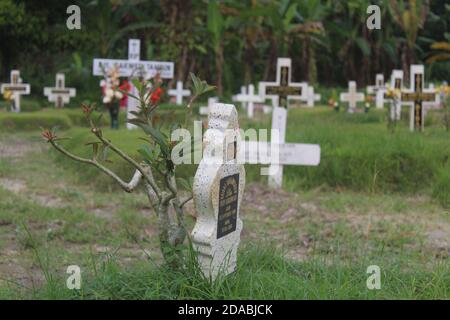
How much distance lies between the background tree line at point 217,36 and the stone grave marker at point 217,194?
42.5 feet

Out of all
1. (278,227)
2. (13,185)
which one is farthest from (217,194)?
(13,185)

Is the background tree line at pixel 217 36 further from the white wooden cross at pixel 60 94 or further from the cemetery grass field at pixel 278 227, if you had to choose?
the cemetery grass field at pixel 278 227

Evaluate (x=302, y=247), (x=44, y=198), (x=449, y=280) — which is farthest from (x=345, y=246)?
(x=44, y=198)

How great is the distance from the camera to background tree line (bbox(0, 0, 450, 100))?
695 inches

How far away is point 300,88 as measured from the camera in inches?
386

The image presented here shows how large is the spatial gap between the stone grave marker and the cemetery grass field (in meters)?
0.14

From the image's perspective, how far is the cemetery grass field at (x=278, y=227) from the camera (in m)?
3.84

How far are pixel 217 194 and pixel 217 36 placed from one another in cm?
1356

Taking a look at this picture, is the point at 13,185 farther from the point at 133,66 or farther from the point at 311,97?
the point at 311,97

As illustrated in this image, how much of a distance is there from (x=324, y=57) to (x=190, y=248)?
793 inches

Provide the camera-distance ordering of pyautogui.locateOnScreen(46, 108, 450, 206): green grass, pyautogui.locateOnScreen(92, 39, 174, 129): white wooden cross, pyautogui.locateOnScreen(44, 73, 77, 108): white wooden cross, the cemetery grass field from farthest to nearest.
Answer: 1. pyautogui.locateOnScreen(44, 73, 77, 108): white wooden cross
2. pyautogui.locateOnScreen(92, 39, 174, 129): white wooden cross
3. pyautogui.locateOnScreen(46, 108, 450, 206): green grass
4. the cemetery grass field

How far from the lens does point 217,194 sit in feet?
12.8

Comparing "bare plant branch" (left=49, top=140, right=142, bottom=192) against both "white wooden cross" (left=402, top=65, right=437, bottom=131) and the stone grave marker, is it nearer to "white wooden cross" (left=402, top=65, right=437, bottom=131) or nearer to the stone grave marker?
the stone grave marker

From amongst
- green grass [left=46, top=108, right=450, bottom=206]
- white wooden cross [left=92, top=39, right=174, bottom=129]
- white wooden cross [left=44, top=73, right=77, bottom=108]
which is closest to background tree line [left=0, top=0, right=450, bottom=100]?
white wooden cross [left=44, top=73, right=77, bottom=108]
